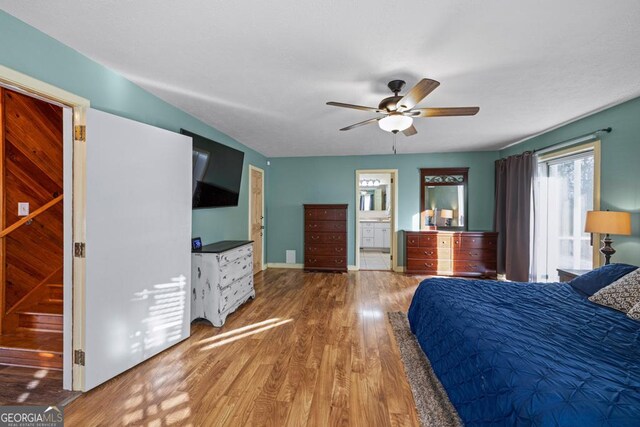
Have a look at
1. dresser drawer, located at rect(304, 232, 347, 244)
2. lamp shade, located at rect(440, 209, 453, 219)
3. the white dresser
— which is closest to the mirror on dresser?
lamp shade, located at rect(440, 209, 453, 219)

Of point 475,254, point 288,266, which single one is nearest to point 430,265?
point 475,254

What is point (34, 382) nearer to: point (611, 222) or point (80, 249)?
point (80, 249)

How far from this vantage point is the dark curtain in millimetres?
4086

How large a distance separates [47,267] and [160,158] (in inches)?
74.4

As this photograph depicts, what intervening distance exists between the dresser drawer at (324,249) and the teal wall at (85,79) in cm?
232

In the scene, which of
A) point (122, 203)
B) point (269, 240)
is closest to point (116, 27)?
point (122, 203)

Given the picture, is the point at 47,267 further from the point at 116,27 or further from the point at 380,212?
the point at 380,212

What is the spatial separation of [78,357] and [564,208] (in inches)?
226

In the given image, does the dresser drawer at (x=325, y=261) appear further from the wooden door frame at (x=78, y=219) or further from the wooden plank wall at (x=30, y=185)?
the wooden door frame at (x=78, y=219)

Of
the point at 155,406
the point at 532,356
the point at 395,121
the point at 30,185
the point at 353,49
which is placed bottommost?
the point at 155,406

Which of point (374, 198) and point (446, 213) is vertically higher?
point (374, 198)

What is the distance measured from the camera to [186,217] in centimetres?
258

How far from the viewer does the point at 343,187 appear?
561cm

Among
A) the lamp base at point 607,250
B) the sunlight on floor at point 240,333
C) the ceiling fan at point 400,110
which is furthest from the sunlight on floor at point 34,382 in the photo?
the lamp base at point 607,250
